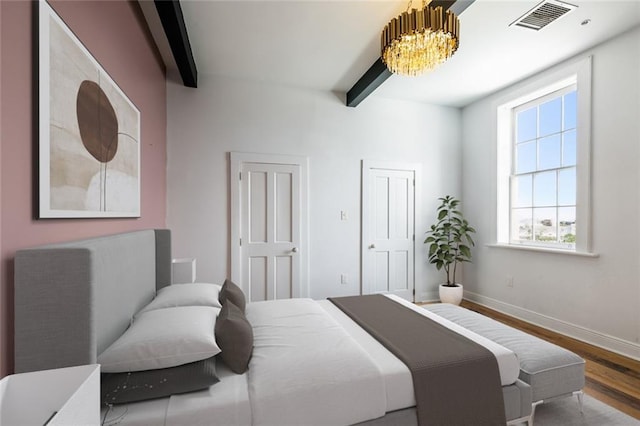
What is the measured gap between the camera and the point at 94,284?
3.65ft

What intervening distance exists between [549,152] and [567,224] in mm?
852

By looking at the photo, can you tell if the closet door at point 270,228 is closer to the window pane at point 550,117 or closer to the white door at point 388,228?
the white door at point 388,228

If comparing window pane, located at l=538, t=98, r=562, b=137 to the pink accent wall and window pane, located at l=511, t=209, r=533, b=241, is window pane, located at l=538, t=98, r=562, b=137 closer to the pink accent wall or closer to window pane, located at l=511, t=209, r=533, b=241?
window pane, located at l=511, t=209, r=533, b=241

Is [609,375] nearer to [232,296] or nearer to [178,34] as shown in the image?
[232,296]

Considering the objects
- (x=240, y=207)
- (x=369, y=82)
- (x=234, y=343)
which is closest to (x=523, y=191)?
(x=369, y=82)

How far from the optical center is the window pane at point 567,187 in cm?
311

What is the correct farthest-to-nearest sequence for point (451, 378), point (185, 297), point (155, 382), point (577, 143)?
point (577, 143), point (185, 297), point (451, 378), point (155, 382)

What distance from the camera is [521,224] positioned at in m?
3.78

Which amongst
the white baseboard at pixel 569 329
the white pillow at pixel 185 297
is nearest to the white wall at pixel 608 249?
the white baseboard at pixel 569 329

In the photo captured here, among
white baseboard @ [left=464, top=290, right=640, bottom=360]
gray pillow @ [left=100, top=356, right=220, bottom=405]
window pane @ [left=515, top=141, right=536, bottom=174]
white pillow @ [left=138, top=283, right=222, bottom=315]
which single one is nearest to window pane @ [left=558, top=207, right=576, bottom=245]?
window pane @ [left=515, top=141, right=536, bottom=174]

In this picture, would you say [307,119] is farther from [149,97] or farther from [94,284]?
[94,284]

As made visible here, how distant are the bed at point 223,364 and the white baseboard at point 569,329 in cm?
190

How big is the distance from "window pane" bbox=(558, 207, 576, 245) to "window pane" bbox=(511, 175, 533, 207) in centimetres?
43

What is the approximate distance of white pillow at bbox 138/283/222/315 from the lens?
1.78 metres
